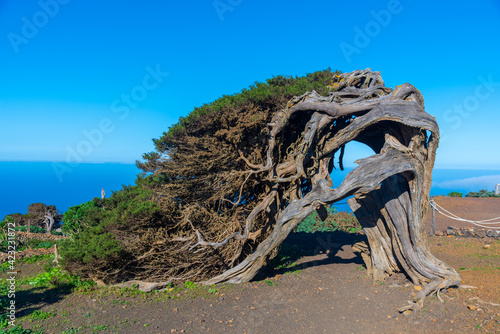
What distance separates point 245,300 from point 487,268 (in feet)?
22.8

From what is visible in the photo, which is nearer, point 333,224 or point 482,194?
point 333,224

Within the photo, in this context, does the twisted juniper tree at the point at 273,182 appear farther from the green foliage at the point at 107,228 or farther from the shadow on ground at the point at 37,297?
the shadow on ground at the point at 37,297

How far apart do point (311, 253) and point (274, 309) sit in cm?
436

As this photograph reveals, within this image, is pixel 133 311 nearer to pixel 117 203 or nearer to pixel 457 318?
pixel 117 203

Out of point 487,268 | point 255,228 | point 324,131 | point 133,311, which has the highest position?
point 324,131

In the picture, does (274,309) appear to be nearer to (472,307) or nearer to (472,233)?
(472,307)

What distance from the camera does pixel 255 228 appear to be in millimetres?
8500

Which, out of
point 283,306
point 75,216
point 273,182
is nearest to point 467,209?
point 273,182

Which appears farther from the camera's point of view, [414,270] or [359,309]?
[414,270]

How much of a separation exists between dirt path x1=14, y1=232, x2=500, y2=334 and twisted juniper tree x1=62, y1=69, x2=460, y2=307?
0.53 metres

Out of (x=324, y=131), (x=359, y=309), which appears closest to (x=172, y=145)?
(x=324, y=131)

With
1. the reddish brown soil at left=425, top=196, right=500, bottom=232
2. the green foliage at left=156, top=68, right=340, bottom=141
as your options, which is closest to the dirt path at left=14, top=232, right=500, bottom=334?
the green foliage at left=156, top=68, right=340, bottom=141

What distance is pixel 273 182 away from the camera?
8023mm

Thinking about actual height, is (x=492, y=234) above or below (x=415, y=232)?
below
